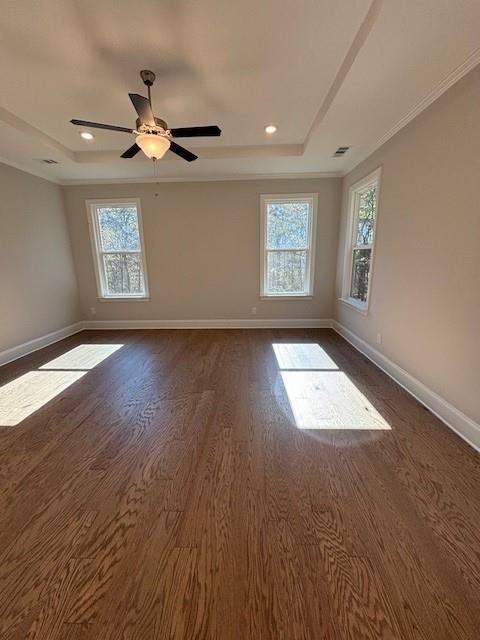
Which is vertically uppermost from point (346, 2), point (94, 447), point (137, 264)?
point (346, 2)

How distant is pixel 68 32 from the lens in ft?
5.86

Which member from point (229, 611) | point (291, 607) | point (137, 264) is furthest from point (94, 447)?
point (137, 264)

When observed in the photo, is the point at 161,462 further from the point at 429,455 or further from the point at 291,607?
the point at 429,455

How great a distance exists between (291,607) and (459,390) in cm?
192

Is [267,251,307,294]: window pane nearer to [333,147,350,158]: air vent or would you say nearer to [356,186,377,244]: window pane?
[356,186,377,244]: window pane

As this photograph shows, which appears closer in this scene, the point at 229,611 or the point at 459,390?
the point at 229,611

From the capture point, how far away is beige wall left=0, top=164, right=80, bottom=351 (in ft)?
12.3

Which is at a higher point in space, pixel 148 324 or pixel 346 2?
pixel 346 2

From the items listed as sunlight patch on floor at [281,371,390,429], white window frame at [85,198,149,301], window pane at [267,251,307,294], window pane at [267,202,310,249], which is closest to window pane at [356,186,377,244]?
window pane at [267,202,310,249]

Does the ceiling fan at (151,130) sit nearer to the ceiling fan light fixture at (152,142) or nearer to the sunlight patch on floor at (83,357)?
the ceiling fan light fixture at (152,142)

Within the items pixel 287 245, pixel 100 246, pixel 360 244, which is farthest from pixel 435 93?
pixel 100 246

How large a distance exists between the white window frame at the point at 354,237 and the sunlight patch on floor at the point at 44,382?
3699 mm

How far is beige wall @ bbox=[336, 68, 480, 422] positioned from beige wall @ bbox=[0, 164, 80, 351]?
194 inches

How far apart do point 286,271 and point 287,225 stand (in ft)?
2.63
